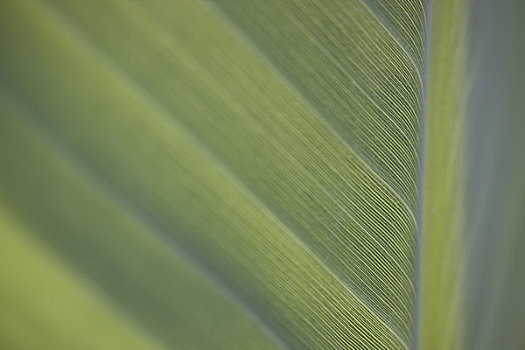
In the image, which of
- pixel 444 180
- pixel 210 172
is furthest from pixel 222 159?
pixel 444 180

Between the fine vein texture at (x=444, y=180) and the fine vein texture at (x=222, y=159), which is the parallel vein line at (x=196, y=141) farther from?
the fine vein texture at (x=444, y=180)

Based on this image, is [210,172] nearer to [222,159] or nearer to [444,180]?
[222,159]

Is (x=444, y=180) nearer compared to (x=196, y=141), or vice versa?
(x=196, y=141)

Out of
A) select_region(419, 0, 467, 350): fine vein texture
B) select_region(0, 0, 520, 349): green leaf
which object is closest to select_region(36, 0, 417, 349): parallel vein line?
select_region(0, 0, 520, 349): green leaf

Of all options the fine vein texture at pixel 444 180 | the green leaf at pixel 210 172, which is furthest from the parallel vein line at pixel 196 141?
the fine vein texture at pixel 444 180

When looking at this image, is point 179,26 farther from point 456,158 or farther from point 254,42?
point 456,158

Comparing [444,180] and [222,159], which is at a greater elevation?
[222,159]

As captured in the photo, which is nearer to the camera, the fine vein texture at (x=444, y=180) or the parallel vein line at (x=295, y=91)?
the parallel vein line at (x=295, y=91)
